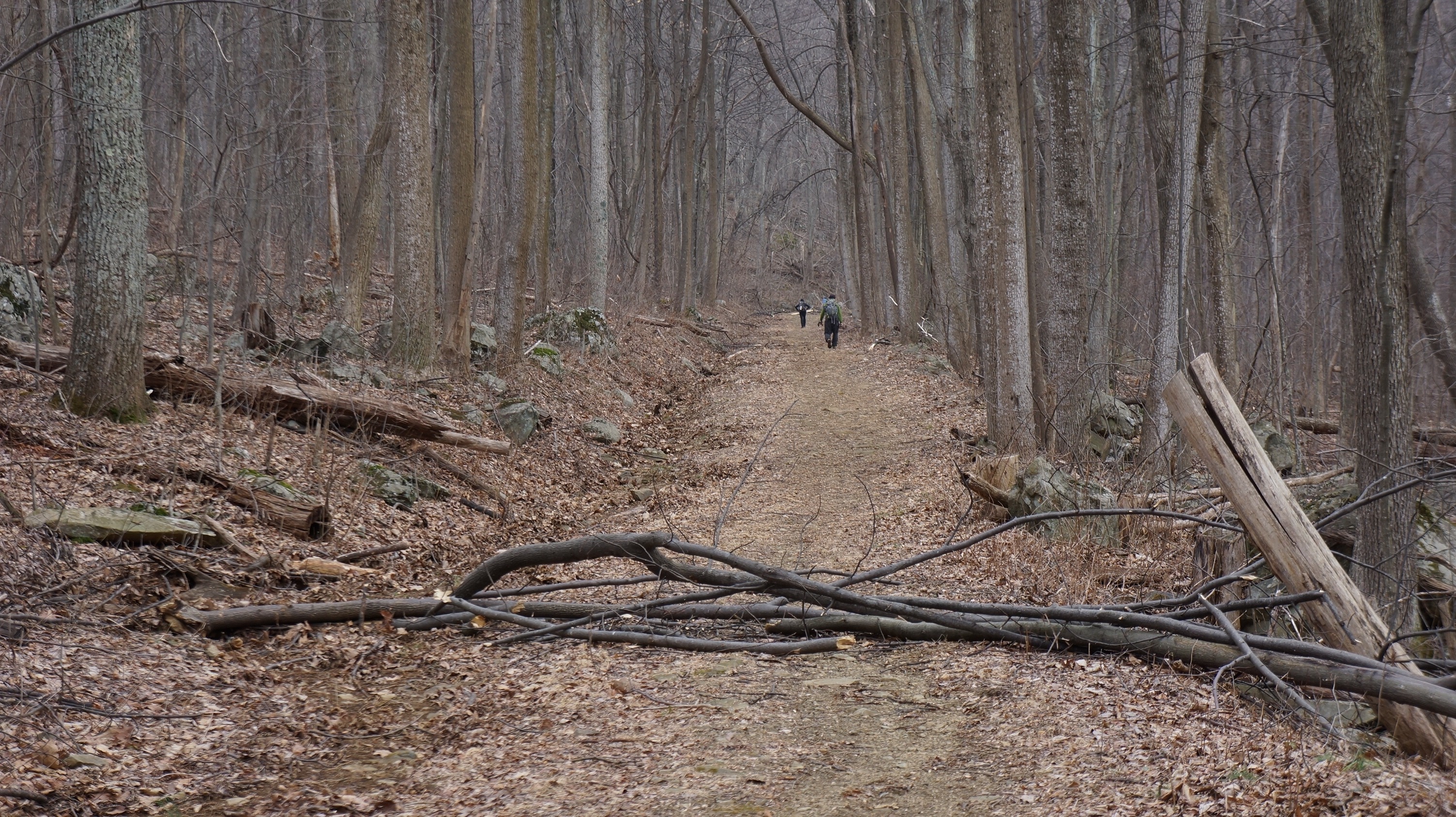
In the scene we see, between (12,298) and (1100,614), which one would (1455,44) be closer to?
(1100,614)

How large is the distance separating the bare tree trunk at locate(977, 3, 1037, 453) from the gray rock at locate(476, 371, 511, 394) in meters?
6.66

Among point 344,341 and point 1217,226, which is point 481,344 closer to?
point 344,341

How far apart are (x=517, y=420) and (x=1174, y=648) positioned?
8.80 meters

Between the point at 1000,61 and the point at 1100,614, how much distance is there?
7.63m

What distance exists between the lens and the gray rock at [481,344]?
603 inches

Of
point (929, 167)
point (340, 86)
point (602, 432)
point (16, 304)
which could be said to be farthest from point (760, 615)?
point (929, 167)

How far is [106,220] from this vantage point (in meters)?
8.05

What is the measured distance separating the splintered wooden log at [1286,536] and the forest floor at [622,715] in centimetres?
31

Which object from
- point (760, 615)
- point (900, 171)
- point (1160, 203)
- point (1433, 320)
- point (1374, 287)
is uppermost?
point (900, 171)

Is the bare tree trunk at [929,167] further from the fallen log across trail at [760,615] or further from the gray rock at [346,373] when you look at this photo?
the fallen log across trail at [760,615]

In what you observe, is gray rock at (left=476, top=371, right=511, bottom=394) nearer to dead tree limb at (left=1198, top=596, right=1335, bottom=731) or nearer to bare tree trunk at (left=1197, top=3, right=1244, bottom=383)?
bare tree trunk at (left=1197, top=3, right=1244, bottom=383)

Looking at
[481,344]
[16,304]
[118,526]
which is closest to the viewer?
[118,526]

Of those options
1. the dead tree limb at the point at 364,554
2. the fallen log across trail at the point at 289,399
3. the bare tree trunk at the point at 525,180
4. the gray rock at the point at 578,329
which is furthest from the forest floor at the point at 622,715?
the gray rock at the point at 578,329

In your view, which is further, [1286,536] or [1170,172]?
[1170,172]
